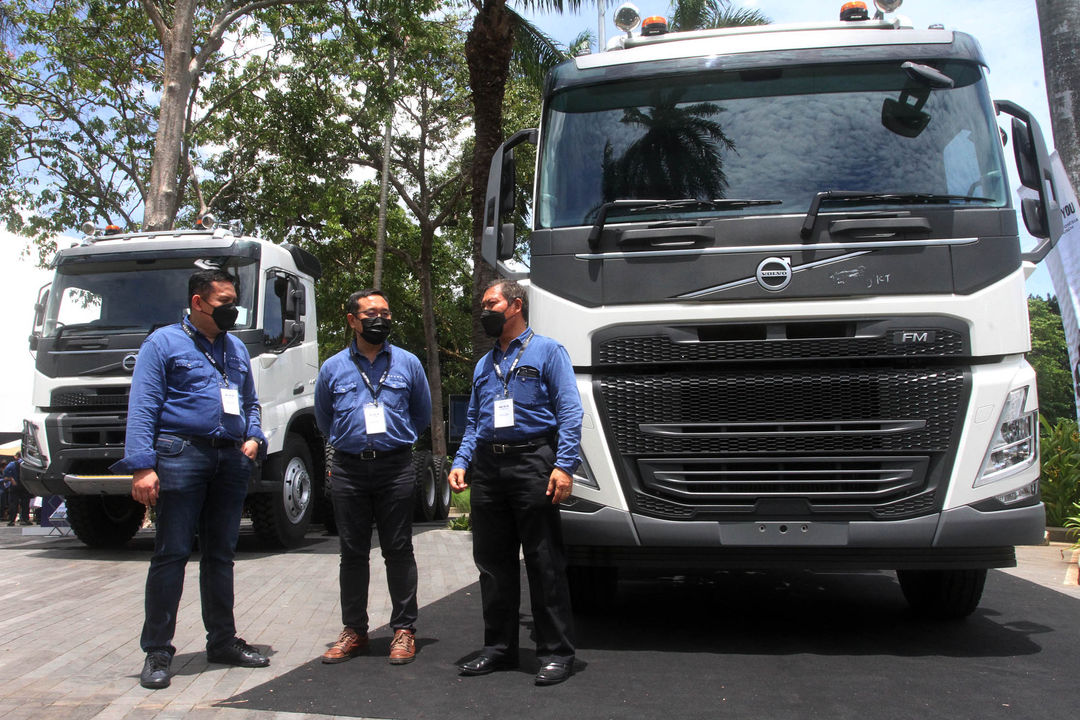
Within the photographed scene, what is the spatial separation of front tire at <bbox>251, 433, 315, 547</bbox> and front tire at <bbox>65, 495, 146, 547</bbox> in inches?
59.1

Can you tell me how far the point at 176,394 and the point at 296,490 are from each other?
5.53 meters

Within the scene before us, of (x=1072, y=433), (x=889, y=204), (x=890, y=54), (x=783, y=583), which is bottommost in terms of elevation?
(x=783, y=583)

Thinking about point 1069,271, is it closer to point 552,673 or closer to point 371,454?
point 552,673

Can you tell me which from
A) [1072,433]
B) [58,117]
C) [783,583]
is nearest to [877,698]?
[783,583]

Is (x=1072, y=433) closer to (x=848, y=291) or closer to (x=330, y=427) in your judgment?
(x=848, y=291)

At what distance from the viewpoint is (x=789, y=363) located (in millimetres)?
4992

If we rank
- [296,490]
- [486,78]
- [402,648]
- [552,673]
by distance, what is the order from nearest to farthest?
[552,673]
[402,648]
[296,490]
[486,78]

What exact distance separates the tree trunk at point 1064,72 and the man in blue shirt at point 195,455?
873 cm

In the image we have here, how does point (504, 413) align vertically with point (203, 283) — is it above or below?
below

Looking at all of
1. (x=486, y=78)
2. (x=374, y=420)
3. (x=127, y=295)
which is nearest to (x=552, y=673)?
(x=374, y=420)

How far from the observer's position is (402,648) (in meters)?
5.09

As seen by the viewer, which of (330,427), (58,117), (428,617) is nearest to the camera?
(330,427)

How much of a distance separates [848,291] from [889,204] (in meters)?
0.53

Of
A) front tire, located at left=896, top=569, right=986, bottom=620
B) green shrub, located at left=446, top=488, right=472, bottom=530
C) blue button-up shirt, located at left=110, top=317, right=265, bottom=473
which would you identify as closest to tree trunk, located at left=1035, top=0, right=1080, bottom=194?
front tire, located at left=896, top=569, right=986, bottom=620
